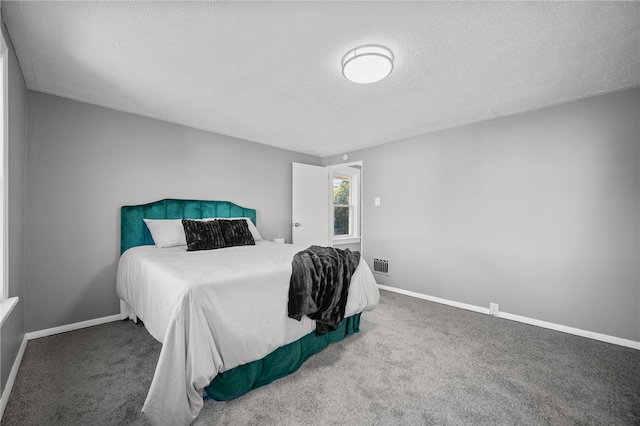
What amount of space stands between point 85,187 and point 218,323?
2350 millimetres

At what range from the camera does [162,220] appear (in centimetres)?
304

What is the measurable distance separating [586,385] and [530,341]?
638 mm

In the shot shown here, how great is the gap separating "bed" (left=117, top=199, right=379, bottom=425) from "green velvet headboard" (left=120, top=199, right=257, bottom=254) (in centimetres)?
53

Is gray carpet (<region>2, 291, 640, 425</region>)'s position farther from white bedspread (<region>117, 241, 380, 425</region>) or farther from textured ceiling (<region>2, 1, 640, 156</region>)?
textured ceiling (<region>2, 1, 640, 156</region>)

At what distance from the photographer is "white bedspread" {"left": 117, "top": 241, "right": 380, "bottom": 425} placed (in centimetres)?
132

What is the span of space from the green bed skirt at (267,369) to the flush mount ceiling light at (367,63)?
6.53 ft

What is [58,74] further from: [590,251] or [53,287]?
[590,251]

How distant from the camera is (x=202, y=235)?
2.88 m

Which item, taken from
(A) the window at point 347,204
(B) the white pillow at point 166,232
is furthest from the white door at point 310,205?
(B) the white pillow at point 166,232

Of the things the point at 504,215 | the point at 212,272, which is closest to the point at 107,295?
the point at 212,272

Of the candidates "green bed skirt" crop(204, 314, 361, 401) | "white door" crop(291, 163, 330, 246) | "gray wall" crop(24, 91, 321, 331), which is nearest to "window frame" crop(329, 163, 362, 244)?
"white door" crop(291, 163, 330, 246)

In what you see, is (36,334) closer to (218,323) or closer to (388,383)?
(218,323)

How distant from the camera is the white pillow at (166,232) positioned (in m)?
2.83

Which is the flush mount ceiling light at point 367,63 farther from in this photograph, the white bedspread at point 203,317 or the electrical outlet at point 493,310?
the electrical outlet at point 493,310
